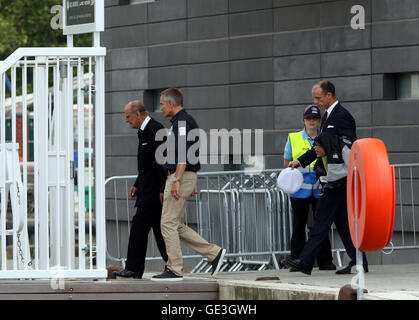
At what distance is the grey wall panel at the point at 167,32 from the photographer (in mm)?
17938

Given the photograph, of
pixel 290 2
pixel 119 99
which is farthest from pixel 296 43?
pixel 119 99

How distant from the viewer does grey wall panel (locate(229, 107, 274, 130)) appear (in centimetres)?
1630

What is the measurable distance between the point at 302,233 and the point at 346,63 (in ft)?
13.9

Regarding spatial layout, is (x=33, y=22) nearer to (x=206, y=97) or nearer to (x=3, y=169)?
(x=206, y=97)

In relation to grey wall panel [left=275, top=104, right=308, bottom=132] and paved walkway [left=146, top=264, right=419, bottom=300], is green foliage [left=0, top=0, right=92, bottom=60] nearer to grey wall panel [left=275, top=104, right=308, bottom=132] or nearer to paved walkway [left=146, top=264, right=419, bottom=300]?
grey wall panel [left=275, top=104, right=308, bottom=132]

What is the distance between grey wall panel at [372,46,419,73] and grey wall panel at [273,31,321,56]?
1103 mm

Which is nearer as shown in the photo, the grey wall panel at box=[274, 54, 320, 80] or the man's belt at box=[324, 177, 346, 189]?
the man's belt at box=[324, 177, 346, 189]

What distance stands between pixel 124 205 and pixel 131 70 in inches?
93.5

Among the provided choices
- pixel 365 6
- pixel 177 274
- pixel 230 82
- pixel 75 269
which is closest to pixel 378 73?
pixel 365 6

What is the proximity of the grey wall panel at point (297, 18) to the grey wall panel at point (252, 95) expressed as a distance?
921 mm

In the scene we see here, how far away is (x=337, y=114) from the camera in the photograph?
1027cm

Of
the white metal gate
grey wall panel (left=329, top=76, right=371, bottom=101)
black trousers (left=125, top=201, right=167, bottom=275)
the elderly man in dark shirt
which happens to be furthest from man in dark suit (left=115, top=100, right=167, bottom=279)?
grey wall panel (left=329, top=76, right=371, bottom=101)

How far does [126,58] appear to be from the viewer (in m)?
19.2
